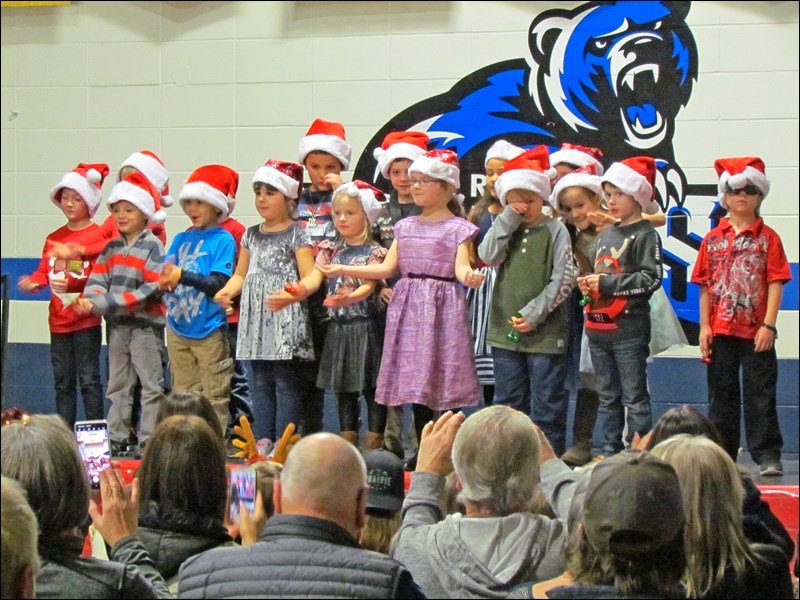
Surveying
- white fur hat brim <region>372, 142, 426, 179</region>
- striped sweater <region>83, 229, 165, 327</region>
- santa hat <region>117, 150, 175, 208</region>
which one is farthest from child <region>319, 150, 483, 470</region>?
santa hat <region>117, 150, 175, 208</region>

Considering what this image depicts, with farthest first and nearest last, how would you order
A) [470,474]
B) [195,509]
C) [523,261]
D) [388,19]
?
1. [388,19]
2. [523,261]
3. [195,509]
4. [470,474]

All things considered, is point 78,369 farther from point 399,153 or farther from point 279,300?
point 399,153

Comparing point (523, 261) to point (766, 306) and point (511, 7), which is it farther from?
point (511, 7)

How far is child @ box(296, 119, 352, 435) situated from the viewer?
4.77 metres

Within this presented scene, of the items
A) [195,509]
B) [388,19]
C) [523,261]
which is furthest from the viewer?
[388,19]

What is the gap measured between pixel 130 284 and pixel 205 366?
479mm

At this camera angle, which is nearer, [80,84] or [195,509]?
[195,509]

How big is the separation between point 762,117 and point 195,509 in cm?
395

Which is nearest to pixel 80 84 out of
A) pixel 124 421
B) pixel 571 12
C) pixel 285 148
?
pixel 285 148

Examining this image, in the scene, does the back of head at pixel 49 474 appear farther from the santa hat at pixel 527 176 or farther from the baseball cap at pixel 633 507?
the santa hat at pixel 527 176

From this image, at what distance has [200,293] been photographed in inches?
189

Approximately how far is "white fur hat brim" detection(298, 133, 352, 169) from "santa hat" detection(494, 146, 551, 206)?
791mm

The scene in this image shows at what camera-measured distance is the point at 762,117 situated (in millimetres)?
5477

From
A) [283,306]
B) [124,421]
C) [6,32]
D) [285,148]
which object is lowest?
[124,421]
